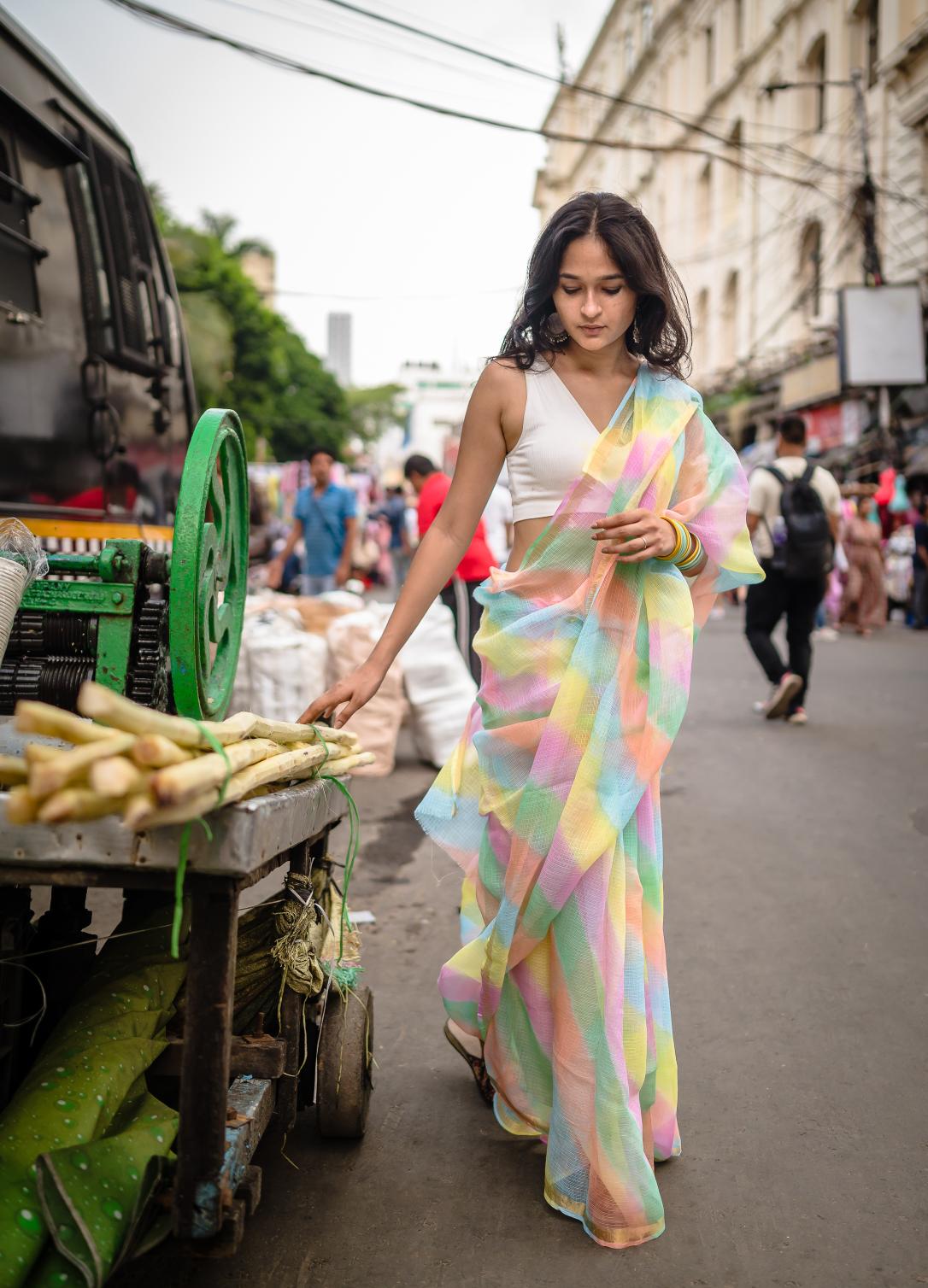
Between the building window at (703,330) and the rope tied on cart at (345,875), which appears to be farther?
the building window at (703,330)

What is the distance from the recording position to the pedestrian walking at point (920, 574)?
54.0 ft

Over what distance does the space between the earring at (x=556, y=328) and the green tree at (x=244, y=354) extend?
8.45 metres

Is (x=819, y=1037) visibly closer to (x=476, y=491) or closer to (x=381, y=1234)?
(x=381, y=1234)

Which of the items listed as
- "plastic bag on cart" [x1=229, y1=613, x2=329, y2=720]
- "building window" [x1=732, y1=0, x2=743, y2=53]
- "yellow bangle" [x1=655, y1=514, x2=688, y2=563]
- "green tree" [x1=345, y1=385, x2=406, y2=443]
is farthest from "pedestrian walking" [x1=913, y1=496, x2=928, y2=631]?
"green tree" [x1=345, y1=385, x2=406, y2=443]

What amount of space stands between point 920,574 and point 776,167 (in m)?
17.4

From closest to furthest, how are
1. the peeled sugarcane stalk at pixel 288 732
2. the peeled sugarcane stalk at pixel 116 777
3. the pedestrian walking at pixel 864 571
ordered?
1. the peeled sugarcane stalk at pixel 116 777
2. the peeled sugarcane stalk at pixel 288 732
3. the pedestrian walking at pixel 864 571

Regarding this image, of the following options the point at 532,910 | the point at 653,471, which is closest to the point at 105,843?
the point at 532,910

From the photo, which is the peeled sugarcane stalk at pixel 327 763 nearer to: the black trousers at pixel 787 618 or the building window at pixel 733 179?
the black trousers at pixel 787 618

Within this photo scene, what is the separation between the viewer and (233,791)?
1726 millimetres

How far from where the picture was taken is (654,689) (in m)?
2.43

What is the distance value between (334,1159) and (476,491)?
5.07ft

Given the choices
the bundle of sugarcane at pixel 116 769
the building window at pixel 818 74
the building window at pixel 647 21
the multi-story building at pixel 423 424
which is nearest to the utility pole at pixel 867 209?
the building window at pixel 818 74

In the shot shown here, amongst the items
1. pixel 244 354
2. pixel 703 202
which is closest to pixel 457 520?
pixel 703 202

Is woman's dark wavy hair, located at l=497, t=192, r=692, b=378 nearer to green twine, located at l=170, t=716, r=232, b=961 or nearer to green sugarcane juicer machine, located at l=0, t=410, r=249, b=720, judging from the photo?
green sugarcane juicer machine, located at l=0, t=410, r=249, b=720
